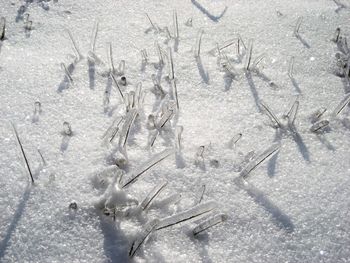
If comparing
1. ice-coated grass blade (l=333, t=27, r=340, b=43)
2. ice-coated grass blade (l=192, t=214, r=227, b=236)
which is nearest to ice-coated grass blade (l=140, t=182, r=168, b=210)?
ice-coated grass blade (l=192, t=214, r=227, b=236)

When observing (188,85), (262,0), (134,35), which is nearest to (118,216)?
(188,85)

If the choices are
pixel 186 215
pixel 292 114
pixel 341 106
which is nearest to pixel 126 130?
pixel 186 215

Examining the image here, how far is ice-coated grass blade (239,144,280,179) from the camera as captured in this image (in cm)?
139

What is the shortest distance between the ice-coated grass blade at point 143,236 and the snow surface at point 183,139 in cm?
2

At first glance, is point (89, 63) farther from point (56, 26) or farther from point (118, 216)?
point (118, 216)

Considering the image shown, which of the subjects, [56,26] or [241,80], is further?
[56,26]

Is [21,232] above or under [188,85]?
under

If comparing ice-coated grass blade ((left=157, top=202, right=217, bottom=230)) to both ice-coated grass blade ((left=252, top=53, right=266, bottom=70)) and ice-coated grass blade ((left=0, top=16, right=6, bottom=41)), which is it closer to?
ice-coated grass blade ((left=252, top=53, right=266, bottom=70))

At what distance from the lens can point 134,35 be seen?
7.01 ft

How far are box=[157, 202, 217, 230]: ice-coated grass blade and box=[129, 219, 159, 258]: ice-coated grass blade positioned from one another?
0.03 m

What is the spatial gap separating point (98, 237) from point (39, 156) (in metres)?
0.42

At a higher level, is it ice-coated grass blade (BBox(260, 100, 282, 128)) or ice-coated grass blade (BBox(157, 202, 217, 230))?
ice-coated grass blade (BBox(260, 100, 282, 128))

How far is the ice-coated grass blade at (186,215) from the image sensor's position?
1.16 m

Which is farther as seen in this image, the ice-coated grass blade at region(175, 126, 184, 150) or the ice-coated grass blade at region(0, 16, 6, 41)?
the ice-coated grass blade at region(0, 16, 6, 41)
